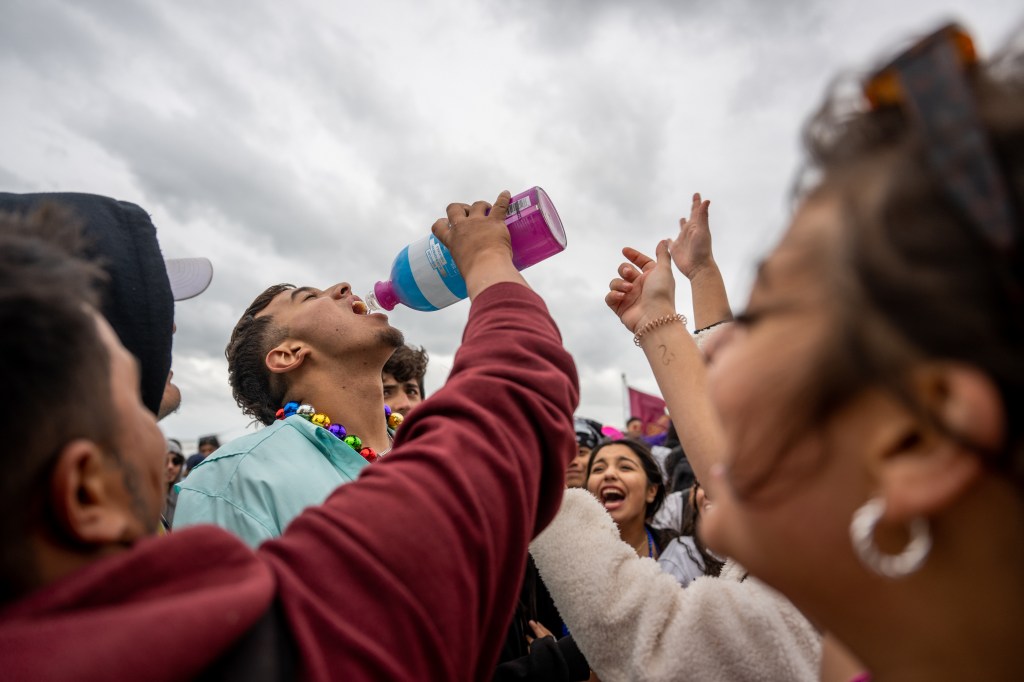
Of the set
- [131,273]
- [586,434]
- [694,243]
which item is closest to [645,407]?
[586,434]

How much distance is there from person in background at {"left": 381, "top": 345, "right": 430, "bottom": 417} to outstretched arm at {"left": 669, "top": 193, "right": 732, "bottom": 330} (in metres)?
2.83

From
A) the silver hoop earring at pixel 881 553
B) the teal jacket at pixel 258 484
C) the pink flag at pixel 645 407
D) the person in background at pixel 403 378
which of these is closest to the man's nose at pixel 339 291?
the teal jacket at pixel 258 484

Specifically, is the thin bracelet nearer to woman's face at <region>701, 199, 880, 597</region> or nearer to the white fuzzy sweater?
the white fuzzy sweater

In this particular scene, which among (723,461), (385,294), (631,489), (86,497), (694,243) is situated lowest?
(723,461)

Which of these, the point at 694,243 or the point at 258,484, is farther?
the point at 694,243

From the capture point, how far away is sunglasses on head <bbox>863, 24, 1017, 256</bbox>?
0.62 meters

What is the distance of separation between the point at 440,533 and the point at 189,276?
2.27 metres

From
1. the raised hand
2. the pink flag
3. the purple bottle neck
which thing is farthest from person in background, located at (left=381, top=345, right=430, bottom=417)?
the pink flag

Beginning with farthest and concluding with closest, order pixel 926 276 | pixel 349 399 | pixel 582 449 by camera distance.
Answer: pixel 582 449 < pixel 349 399 < pixel 926 276

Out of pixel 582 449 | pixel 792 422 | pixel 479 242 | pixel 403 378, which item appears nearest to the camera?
pixel 792 422

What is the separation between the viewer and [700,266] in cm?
217

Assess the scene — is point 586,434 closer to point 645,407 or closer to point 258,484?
point 258,484

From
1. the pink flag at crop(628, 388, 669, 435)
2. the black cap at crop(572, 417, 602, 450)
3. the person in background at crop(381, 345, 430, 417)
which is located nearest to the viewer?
the person in background at crop(381, 345, 430, 417)

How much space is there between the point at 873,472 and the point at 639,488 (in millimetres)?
3706
